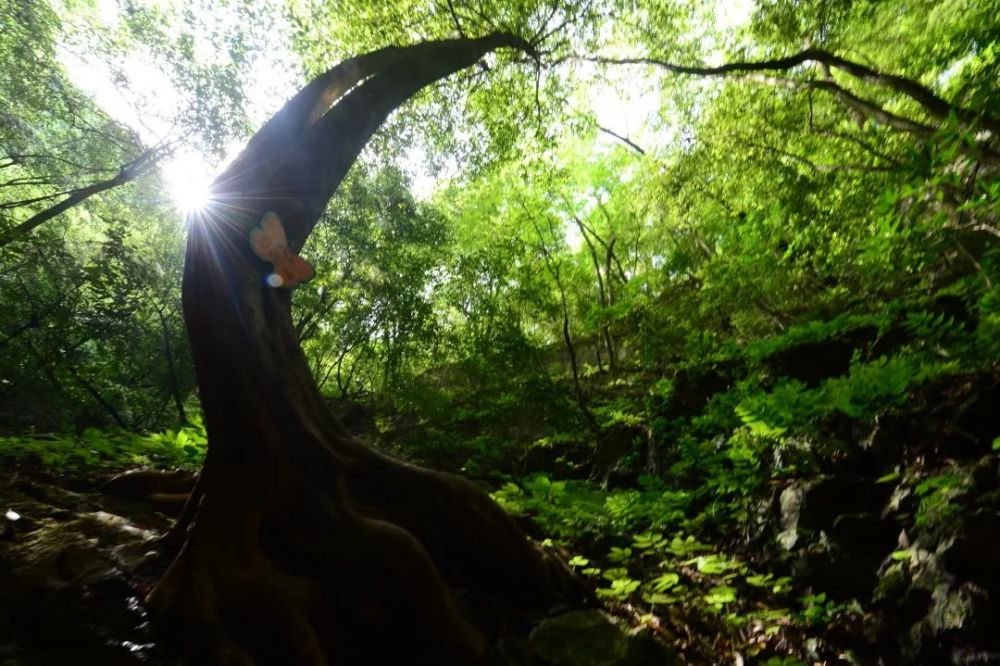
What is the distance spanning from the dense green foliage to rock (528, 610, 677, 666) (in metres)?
0.29

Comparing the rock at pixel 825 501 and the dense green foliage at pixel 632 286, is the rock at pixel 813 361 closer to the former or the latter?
the dense green foliage at pixel 632 286

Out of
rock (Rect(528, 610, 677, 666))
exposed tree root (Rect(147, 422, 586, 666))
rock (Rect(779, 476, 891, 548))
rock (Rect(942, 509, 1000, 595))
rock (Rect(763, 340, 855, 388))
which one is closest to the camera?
exposed tree root (Rect(147, 422, 586, 666))

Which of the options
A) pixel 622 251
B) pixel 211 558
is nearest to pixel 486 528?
pixel 211 558

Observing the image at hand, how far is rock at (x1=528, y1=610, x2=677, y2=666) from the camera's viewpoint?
3.06 m

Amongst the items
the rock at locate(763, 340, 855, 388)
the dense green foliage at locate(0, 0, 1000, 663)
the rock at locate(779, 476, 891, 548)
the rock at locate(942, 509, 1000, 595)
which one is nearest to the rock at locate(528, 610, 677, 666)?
the dense green foliage at locate(0, 0, 1000, 663)

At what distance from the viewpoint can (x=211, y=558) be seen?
2844mm

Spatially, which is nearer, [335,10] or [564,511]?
[564,511]

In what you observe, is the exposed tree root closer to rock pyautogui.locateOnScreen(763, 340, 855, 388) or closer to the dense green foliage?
the dense green foliage

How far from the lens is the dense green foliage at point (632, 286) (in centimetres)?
473

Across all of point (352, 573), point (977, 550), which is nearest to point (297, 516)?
point (352, 573)

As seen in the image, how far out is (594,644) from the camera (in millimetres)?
3189

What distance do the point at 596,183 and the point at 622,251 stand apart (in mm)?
2809

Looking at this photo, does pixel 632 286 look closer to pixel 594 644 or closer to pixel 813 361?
pixel 813 361

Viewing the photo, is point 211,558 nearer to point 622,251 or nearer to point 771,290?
point 771,290
